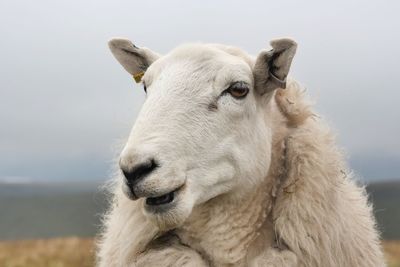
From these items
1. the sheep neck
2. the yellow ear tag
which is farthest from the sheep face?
the yellow ear tag

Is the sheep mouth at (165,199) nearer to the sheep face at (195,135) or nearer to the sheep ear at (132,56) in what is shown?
the sheep face at (195,135)

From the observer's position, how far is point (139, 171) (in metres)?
5.73

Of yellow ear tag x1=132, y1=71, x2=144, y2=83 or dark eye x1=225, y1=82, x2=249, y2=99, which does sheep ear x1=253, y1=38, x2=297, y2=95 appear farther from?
yellow ear tag x1=132, y1=71, x2=144, y2=83

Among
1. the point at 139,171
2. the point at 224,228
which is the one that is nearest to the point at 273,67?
the point at 224,228

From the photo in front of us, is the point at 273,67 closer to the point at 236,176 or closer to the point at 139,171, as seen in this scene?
the point at 236,176

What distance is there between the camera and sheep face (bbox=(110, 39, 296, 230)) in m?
5.87

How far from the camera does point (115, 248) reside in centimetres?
727

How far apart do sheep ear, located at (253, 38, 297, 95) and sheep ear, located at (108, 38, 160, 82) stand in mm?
1287

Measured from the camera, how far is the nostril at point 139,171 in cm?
570

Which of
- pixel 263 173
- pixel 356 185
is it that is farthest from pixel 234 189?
pixel 356 185

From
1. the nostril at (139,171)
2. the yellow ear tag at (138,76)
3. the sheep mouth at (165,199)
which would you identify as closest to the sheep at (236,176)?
the sheep mouth at (165,199)

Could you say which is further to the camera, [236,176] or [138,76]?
[138,76]

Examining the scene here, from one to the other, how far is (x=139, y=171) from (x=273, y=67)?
1.83 m

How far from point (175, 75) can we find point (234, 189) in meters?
1.13
